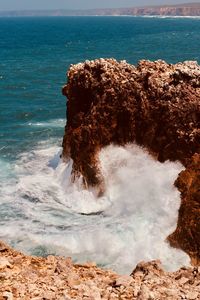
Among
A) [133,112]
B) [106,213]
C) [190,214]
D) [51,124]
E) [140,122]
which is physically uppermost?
[133,112]

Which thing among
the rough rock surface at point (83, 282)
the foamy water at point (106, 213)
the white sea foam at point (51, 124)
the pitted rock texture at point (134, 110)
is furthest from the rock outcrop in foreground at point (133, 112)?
the white sea foam at point (51, 124)

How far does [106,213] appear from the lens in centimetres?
2844

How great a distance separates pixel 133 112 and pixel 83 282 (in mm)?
15829

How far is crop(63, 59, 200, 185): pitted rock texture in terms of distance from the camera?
28.1 metres

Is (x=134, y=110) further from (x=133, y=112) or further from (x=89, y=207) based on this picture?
(x=89, y=207)

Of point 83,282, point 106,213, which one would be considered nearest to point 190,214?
point 106,213

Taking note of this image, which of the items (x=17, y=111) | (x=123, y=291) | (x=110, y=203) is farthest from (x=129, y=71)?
(x=17, y=111)

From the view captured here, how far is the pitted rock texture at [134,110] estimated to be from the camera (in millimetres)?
28078

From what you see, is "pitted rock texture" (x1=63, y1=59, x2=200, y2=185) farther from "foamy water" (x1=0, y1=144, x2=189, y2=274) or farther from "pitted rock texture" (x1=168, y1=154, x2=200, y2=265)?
"pitted rock texture" (x1=168, y1=154, x2=200, y2=265)

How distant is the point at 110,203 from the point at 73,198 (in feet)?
9.31

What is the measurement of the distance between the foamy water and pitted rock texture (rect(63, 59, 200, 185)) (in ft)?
2.79

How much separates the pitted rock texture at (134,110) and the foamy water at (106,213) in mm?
850

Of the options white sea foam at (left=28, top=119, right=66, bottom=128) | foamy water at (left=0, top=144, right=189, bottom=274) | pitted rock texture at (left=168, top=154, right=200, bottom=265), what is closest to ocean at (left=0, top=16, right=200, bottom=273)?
foamy water at (left=0, top=144, right=189, bottom=274)

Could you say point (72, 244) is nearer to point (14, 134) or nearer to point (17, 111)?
point (14, 134)
